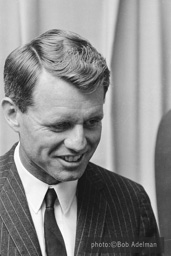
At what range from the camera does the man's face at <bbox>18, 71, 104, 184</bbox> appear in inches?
44.6

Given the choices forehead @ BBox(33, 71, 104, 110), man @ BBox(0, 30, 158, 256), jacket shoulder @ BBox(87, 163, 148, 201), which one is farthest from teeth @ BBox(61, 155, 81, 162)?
jacket shoulder @ BBox(87, 163, 148, 201)

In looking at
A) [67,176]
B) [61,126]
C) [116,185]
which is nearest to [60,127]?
[61,126]

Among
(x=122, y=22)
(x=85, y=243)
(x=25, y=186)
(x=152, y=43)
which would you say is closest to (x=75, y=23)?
(x=122, y=22)

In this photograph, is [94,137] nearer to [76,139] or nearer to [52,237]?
[76,139]

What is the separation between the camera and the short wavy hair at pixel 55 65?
112 centimetres

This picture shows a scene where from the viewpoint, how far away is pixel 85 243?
1271mm

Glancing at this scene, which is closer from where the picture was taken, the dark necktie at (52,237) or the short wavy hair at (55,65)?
the short wavy hair at (55,65)

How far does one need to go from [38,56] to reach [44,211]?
437 millimetres

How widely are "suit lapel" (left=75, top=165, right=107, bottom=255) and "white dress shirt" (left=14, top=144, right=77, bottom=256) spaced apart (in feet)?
0.08

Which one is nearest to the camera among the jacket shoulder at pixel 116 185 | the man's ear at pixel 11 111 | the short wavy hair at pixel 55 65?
the short wavy hair at pixel 55 65

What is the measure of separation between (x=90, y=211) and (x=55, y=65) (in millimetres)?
458

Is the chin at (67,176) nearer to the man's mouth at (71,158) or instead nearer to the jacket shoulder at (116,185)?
the man's mouth at (71,158)

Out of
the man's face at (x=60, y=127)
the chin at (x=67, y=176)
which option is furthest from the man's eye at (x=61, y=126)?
the chin at (x=67, y=176)

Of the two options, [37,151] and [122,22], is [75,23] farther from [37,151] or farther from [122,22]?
[37,151]
